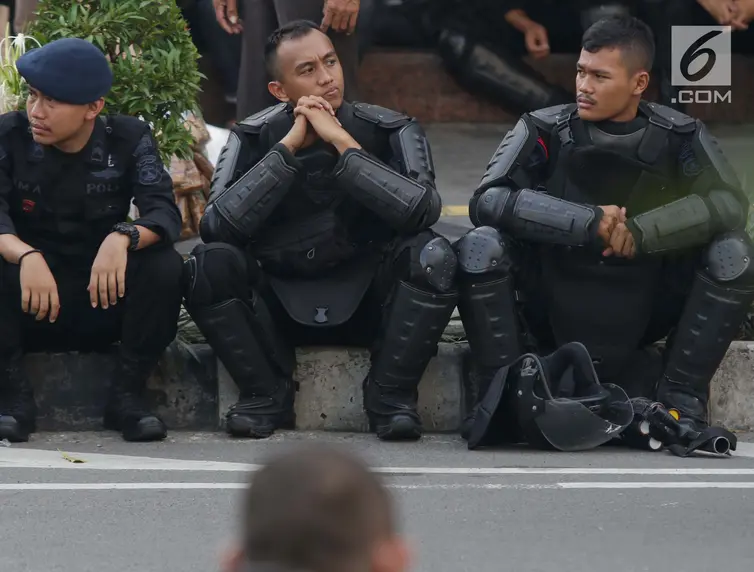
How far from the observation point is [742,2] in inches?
375

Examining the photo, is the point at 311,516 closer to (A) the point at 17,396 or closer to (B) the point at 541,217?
(B) the point at 541,217

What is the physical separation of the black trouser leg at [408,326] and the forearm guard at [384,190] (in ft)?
0.37

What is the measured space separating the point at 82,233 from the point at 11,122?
0.46m

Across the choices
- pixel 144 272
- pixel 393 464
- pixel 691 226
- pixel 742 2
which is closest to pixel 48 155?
pixel 144 272

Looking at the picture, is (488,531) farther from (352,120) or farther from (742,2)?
(742,2)

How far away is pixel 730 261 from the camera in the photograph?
19.2ft

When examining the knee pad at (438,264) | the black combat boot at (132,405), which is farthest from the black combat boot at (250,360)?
the knee pad at (438,264)

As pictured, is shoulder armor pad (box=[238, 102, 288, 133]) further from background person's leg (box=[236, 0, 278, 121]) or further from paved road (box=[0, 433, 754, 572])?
background person's leg (box=[236, 0, 278, 121])

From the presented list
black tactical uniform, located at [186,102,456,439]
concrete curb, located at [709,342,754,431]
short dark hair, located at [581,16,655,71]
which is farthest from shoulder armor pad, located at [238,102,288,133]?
concrete curb, located at [709,342,754,431]

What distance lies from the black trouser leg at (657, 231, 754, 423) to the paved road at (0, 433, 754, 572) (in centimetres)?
37

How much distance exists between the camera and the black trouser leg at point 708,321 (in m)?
5.85

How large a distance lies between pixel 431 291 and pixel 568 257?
56 cm

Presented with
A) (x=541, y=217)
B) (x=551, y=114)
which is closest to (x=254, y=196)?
(x=541, y=217)

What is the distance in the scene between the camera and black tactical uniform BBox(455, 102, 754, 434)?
5867mm
